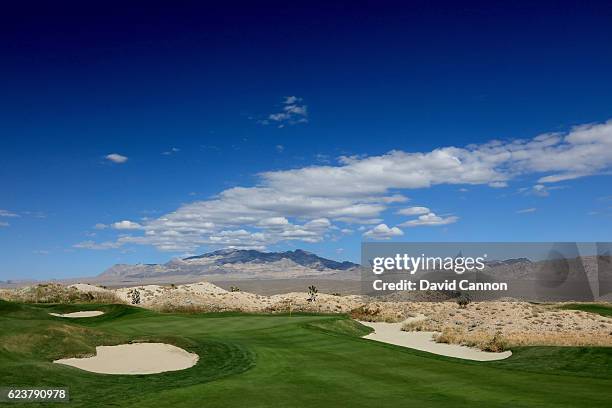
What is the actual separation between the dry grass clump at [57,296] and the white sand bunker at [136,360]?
3850cm

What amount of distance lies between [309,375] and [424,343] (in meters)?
16.6

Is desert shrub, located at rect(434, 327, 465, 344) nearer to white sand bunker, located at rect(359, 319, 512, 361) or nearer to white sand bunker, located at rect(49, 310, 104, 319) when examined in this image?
white sand bunker, located at rect(359, 319, 512, 361)

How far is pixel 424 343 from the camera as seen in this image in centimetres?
3125

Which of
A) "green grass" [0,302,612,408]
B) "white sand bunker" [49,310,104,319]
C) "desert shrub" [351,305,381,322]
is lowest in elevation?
"white sand bunker" [49,310,104,319]

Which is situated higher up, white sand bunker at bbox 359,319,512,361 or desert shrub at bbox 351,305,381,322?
desert shrub at bbox 351,305,381,322

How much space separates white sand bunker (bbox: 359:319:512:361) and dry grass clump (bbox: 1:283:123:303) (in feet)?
114

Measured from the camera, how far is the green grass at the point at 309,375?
1313 centimetres

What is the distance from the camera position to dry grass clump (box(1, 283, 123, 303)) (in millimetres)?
57688

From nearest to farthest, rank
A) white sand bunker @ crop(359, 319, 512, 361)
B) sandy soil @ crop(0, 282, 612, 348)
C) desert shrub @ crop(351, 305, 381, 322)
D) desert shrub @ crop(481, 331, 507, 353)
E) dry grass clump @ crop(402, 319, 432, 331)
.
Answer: white sand bunker @ crop(359, 319, 512, 361) < desert shrub @ crop(481, 331, 507, 353) < sandy soil @ crop(0, 282, 612, 348) < dry grass clump @ crop(402, 319, 432, 331) < desert shrub @ crop(351, 305, 381, 322)

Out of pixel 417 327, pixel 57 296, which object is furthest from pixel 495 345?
pixel 57 296

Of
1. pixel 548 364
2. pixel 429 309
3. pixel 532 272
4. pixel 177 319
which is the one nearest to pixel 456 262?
pixel 429 309

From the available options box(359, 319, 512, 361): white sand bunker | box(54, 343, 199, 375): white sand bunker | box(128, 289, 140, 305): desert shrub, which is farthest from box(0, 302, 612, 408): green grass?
box(128, 289, 140, 305): desert shrub

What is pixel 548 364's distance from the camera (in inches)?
751

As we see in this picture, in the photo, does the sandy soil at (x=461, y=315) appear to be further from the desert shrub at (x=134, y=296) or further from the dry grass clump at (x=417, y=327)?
the desert shrub at (x=134, y=296)
